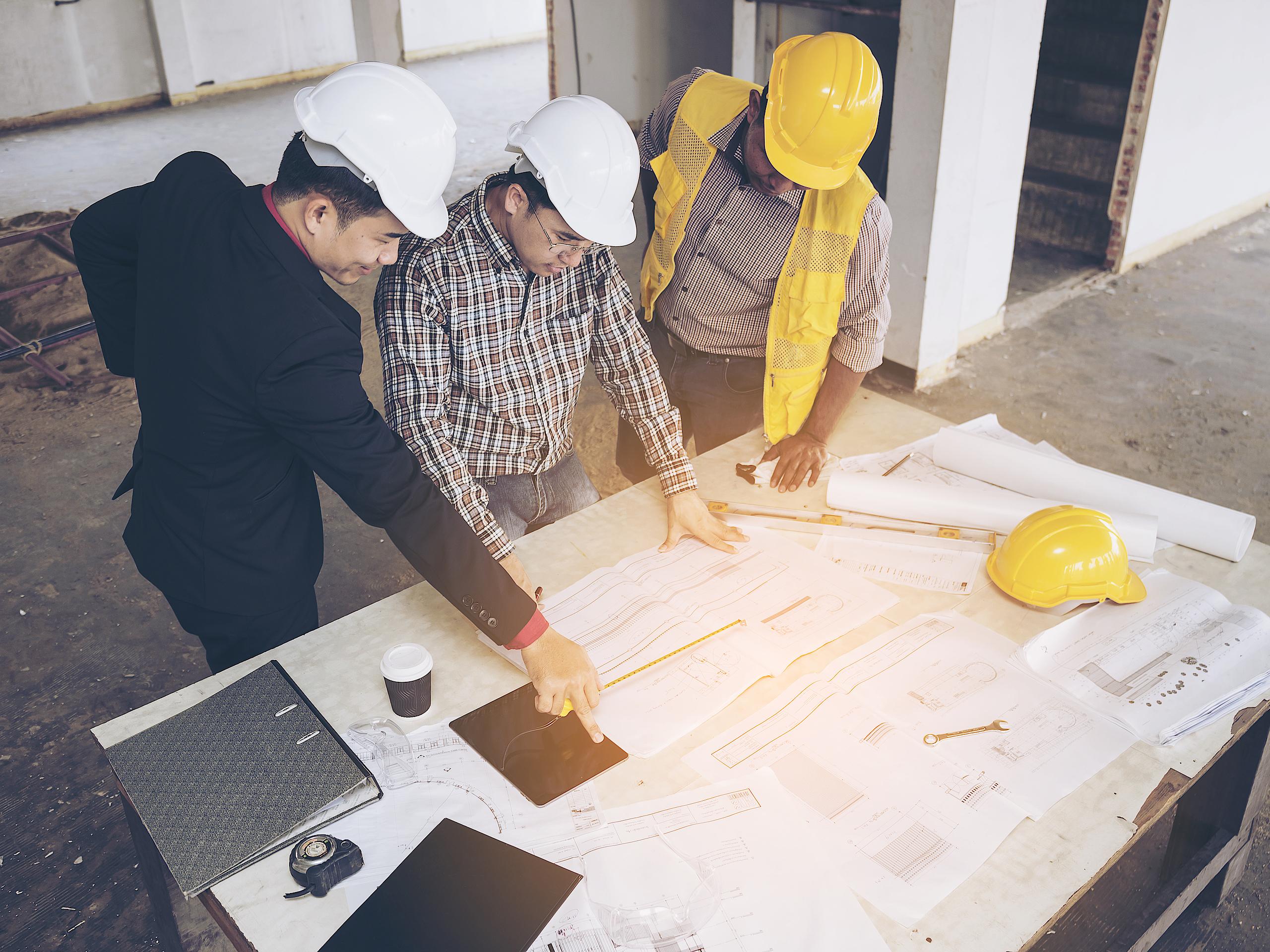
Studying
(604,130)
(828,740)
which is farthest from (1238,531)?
(604,130)

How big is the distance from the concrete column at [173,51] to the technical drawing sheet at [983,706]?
9.94 m

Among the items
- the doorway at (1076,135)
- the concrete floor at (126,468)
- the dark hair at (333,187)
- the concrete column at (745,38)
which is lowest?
the concrete floor at (126,468)

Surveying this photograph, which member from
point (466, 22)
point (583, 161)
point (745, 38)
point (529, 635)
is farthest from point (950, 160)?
point (466, 22)

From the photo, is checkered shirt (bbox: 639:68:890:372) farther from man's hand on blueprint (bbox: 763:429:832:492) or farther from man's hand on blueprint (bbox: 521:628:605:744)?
man's hand on blueprint (bbox: 521:628:605:744)

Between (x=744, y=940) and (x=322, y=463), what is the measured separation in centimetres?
96

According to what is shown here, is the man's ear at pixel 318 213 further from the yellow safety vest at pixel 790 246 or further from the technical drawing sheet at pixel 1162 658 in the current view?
the technical drawing sheet at pixel 1162 658

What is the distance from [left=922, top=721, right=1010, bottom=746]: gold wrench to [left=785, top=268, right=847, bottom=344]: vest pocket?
3.70 feet

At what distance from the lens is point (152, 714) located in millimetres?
1672

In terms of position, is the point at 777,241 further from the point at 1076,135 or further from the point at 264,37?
the point at 264,37

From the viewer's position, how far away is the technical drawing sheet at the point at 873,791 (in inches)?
54.4

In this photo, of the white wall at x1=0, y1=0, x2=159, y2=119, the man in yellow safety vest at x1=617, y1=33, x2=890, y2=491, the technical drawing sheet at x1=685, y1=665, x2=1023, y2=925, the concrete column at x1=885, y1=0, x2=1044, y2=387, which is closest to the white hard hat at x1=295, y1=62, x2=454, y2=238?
the man in yellow safety vest at x1=617, y1=33, x2=890, y2=491

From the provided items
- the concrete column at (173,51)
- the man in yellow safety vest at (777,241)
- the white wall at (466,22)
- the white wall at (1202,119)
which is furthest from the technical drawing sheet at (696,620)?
the white wall at (466,22)

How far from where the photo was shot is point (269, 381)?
58.5 inches

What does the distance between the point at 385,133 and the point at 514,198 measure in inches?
16.1
